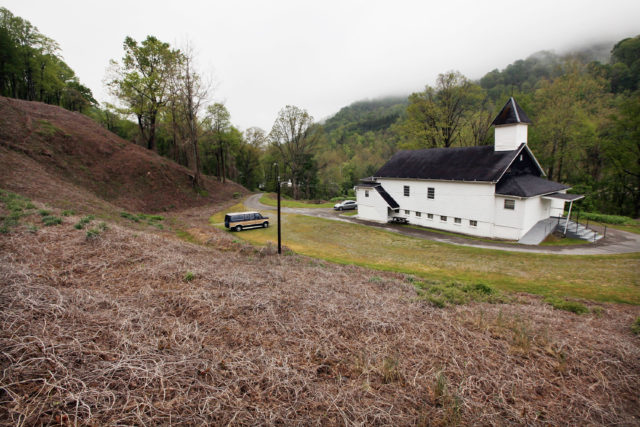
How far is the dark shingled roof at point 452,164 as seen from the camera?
84.5 ft

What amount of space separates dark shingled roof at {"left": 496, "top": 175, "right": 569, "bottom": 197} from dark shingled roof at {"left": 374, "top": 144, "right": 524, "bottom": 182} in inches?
46.0

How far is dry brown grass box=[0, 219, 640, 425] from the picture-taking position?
3770 millimetres

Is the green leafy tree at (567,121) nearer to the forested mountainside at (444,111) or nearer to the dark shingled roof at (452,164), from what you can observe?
the forested mountainside at (444,111)

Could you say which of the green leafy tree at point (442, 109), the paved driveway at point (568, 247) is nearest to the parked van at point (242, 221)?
the paved driveway at point (568, 247)

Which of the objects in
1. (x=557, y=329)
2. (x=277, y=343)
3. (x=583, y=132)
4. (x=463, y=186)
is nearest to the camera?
(x=277, y=343)

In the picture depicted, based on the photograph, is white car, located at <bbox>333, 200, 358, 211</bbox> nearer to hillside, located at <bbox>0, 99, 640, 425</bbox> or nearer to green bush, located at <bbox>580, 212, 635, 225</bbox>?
green bush, located at <bbox>580, 212, 635, 225</bbox>

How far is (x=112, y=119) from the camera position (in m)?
56.1

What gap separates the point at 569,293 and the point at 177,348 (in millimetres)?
16394

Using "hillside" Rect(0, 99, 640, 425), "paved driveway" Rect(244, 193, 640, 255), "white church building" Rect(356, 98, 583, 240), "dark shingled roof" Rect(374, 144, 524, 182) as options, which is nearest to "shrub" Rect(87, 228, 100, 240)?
"hillside" Rect(0, 99, 640, 425)

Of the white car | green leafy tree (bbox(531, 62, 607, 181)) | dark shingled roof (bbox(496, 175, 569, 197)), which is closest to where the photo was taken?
dark shingled roof (bbox(496, 175, 569, 197))

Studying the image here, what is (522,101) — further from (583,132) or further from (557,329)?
(557,329)

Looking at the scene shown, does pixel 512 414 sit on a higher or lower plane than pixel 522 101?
lower

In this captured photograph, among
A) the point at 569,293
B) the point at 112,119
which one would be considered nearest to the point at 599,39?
the point at 569,293

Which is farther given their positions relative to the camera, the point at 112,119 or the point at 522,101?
the point at 112,119
